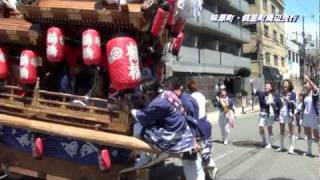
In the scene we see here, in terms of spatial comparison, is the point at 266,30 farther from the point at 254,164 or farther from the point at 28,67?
the point at 28,67

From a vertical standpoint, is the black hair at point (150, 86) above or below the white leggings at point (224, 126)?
above

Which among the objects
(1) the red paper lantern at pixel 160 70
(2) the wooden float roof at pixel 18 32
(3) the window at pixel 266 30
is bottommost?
(1) the red paper lantern at pixel 160 70

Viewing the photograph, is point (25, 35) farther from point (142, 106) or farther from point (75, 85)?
point (142, 106)

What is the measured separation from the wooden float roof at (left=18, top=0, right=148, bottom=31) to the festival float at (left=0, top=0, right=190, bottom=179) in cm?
1

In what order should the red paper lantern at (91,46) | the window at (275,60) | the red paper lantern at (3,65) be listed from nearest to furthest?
the red paper lantern at (91,46)
the red paper lantern at (3,65)
the window at (275,60)

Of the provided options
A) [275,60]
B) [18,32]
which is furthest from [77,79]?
[275,60]

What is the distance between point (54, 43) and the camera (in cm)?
743

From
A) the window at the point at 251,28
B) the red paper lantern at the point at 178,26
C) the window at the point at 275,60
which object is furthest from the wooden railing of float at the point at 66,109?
the window at the point at 275,60

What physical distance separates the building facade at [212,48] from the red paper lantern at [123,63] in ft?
71.5

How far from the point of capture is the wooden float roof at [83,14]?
684 centimetres

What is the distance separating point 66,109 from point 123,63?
1259 millimetres

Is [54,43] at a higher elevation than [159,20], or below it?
below

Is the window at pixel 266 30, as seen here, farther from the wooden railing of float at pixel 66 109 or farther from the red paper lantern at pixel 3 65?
the wooden railing of float at pixel 66 109

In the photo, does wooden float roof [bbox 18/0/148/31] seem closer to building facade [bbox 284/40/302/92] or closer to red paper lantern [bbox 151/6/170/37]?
red paper lantern [bbox 151/6/170/37]
